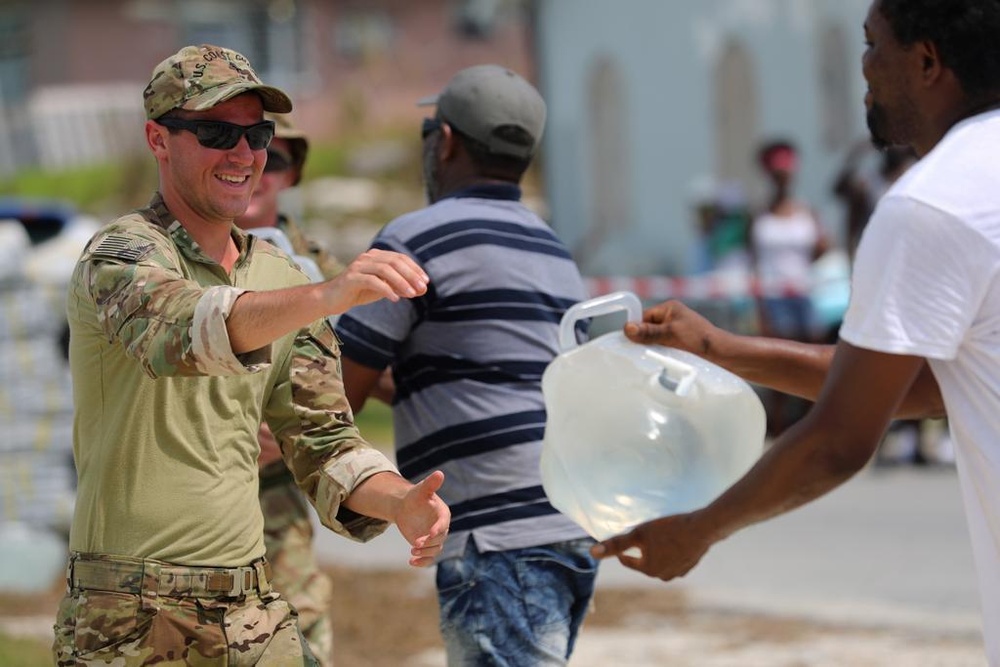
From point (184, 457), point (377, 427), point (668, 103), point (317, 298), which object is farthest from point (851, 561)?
point (668, 103)

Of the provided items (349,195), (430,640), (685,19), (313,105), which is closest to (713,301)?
(685,19)

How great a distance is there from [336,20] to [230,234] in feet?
110

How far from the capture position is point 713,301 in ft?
46.0

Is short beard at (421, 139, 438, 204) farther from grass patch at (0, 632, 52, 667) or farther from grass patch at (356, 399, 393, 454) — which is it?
grass patch at (356, 399, 393, 454)

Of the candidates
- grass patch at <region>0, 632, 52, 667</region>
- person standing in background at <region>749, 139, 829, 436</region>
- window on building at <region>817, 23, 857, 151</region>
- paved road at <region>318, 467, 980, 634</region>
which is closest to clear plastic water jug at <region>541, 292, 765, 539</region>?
grass patch at <region>0, 632, 52, 667</region>

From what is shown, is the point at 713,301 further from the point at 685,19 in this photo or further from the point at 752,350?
the point at 752,350

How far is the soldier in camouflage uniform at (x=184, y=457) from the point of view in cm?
313

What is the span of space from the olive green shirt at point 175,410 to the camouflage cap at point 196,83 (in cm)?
22

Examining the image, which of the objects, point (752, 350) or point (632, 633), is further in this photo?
point (632, 633)

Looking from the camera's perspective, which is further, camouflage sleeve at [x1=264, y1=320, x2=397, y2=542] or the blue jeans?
the blue jeans

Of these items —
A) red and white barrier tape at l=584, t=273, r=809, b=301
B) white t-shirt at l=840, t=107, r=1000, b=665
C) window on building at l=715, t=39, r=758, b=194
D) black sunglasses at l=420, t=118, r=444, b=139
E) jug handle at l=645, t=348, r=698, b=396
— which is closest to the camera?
white t-shirt at l=840, t=107, r=1000, b=665

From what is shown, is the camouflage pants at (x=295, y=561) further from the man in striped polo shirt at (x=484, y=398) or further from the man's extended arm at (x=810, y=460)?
the man's extended arm at (x=810, y=460)

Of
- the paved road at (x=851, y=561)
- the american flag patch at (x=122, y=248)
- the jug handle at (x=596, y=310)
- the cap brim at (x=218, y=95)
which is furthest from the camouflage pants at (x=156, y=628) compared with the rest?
the paved road at (x=851, y=561)

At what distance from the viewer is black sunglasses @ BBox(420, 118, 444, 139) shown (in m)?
4.31
